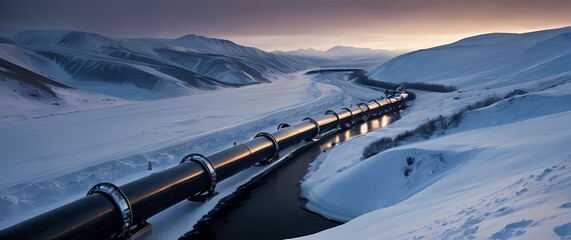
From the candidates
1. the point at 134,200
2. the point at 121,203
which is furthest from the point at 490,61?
the point at 121,203

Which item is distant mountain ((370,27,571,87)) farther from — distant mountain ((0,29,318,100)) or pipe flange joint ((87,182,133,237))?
pipe flange joint ((87,182,133,237))

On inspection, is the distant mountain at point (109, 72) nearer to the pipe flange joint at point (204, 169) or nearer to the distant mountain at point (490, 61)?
the distant mountain at point (490, 61)

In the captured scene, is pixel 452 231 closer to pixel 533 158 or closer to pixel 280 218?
pixel 533 158

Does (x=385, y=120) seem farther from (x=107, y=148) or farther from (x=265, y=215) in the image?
(x=265, y=215)

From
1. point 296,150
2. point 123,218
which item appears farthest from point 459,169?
point 296,150

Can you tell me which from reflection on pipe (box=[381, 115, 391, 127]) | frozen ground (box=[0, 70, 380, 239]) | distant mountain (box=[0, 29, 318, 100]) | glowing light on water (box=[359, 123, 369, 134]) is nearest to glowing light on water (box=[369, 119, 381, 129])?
reflection on pipe (box=[381, 115, 391, 127])

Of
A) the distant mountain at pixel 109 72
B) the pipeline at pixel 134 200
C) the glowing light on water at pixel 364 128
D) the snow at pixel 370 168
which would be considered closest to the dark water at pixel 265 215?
the snow at pixel 370 168

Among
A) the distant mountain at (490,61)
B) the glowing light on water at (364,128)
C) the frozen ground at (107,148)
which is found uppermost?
the distant mountain at (490,61)
